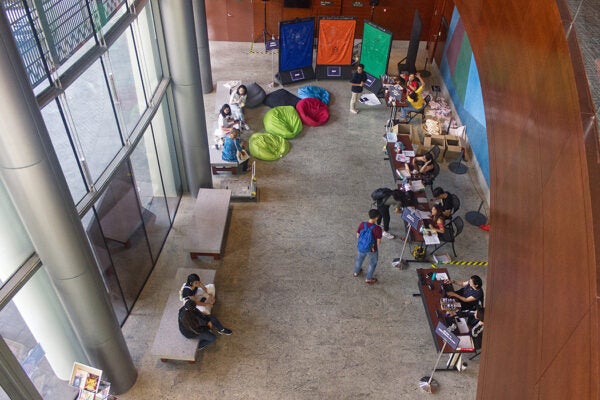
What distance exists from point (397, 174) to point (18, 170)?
8192mm

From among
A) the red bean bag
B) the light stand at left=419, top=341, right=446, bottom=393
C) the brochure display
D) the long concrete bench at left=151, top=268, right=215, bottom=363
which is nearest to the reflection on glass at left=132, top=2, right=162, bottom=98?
the long concrete bench at left=151, top=268, right=215, bottom=363

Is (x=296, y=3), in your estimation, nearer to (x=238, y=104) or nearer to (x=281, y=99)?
(x=281, y=99)

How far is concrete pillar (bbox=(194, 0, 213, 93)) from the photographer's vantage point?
13549 millimetres

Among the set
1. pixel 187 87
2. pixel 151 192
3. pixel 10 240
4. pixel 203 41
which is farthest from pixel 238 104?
pixel 10 240

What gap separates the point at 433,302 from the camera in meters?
8.38

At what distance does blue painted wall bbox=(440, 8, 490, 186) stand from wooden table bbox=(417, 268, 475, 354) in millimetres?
4013

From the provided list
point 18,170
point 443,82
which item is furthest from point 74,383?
point 443,82

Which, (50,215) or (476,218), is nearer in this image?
(50,215)

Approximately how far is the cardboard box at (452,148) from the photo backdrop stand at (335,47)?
14.7 ft

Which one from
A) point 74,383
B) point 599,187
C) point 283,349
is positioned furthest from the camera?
point 283,349

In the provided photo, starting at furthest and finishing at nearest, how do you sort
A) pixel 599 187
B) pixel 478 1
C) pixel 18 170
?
pixel 478 1
pixel 18 170
pixel 599 187

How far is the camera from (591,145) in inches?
130

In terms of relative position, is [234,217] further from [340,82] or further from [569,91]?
[569,91]

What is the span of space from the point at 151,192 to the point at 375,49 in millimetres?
8856
